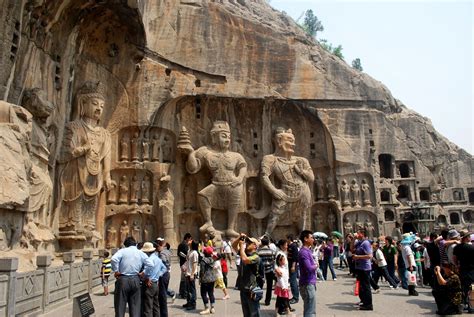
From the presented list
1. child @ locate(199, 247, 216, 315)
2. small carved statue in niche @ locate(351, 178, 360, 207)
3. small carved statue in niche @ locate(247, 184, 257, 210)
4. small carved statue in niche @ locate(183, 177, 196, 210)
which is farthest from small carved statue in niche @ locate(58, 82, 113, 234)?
small carved statue in niche @ locate(351, 178, 360, 207)

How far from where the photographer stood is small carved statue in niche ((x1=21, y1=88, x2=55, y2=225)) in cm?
1145

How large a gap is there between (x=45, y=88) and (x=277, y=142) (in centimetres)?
993

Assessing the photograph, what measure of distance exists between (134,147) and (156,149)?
94 cm

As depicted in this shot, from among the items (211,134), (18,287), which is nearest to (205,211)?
(211,134)

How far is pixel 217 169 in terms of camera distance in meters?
17.7

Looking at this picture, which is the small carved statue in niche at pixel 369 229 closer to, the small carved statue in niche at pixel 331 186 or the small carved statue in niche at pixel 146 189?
the small carved statue in niche at pixel 331 186

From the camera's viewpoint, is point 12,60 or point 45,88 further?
point 45,88

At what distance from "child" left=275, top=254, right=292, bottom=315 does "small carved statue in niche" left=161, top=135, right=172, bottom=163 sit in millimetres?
12128

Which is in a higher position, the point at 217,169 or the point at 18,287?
the point at 217,169

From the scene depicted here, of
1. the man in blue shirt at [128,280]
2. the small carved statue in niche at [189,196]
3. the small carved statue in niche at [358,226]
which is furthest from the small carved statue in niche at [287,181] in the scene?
the man in blue shirt at [128,280]

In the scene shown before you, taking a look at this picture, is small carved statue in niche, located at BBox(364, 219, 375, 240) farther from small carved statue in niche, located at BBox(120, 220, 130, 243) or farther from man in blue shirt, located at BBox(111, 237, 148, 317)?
man in blue shirt, located at BBox(111, 237, 148, 317)

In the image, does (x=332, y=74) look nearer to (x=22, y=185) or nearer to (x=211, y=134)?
(x=211, y=134)

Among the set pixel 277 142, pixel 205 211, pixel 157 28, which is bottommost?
pixel 205 211

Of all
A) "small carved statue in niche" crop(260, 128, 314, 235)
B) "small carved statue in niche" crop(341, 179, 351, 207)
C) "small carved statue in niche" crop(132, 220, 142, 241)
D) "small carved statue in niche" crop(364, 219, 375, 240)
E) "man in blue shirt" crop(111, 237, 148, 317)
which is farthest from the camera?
"small carved statue in niche" crop(341, 179, 351, 207)
